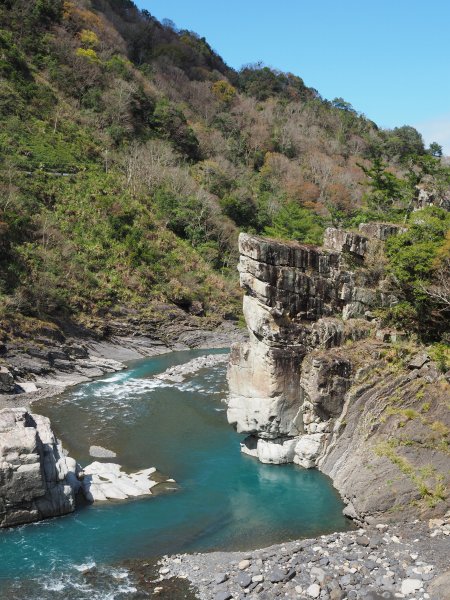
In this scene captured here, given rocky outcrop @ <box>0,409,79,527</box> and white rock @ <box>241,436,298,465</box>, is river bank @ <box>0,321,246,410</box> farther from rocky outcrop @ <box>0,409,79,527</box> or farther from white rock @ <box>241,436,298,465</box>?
white rock @ <box>241,436,298,465</box>

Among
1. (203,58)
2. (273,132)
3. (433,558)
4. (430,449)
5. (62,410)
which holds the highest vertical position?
(203,58)

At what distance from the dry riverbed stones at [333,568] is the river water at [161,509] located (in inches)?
47.4

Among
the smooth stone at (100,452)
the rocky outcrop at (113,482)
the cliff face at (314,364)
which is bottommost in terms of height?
the smooth stone at (100,452)

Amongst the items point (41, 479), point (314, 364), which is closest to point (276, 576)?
point (41, 479)

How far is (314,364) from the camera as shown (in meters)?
22.8

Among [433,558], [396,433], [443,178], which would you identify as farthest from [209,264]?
[433,558]

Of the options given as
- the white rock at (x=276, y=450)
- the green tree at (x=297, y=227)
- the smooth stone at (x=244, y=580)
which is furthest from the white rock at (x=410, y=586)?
the green tree at (x=297, y=227)

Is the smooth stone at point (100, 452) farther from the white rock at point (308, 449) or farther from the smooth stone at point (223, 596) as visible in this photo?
the smooth stone at point (223, 596)

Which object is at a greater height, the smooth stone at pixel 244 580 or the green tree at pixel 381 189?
the green tree at pixel 381 189

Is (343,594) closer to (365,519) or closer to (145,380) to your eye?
(365,519)

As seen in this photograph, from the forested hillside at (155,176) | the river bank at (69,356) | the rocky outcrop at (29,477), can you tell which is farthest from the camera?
the forested hillside at (155,176)

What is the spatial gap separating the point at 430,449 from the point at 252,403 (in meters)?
7.98

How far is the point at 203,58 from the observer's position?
11625cm

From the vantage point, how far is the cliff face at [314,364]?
21.8 metres
